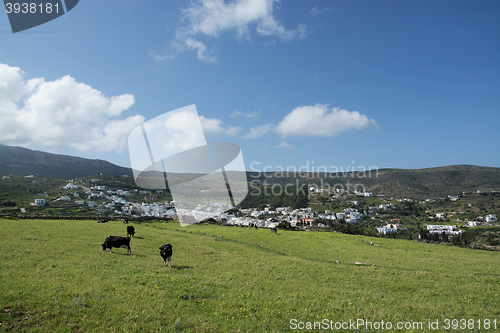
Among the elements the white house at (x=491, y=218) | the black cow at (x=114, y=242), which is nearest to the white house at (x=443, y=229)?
the white house at (x=491, y=218)

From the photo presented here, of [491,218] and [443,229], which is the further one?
[491,218]

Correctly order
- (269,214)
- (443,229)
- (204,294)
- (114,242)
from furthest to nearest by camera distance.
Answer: (269,214)
(443,229)
(114,242)
(204,294)

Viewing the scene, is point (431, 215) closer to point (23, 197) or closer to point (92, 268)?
point (92, 268)

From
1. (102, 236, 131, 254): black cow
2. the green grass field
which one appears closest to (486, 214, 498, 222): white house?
the green grass field

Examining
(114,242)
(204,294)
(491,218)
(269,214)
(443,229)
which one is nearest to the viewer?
(204,294)

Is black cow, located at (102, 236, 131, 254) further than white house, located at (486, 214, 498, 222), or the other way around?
white house, located at (486, 214, 498, 222)

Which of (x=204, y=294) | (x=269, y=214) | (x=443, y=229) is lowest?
(x=269, y=214)

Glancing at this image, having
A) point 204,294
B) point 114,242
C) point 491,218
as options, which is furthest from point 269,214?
point 204,294

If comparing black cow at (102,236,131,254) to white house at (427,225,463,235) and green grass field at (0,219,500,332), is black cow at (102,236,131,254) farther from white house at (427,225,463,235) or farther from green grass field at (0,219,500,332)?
white house at (427,225,463,235)

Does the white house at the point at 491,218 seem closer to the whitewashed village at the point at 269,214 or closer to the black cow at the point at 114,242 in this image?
the whitewashed village at the point at 269,214

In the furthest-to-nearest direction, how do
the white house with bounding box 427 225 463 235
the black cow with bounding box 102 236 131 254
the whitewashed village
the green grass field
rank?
the whitewashed village
the white house with bounding box 427 225 463 235
the black cow with bounding box 102 236 131 254
the green grass field

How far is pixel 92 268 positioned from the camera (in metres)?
14.2

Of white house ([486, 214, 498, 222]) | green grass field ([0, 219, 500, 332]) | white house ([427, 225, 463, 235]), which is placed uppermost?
green grass field ([0, 219, 500, 332])

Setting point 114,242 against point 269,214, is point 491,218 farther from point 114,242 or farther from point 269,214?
point 114,242
